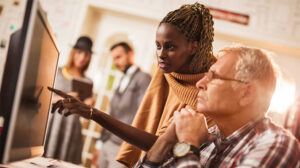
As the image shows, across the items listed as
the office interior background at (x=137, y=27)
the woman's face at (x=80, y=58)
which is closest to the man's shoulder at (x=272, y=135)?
the woman's face at (x=80, y=58)

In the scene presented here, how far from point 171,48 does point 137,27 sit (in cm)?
235

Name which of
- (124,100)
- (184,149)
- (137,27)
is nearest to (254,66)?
(184,149)

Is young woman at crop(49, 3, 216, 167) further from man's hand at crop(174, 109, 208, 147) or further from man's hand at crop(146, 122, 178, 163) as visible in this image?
man's hand at crop(174, 109, 208, 147)

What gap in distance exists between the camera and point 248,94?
0.87 meters

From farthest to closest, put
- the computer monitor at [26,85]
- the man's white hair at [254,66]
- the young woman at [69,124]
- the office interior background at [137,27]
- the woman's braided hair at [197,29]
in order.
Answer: the office interior background at [137,27]
the young woman at [69,124]
the woman's braided hair at [197,29]
the man's white hair at [254,66]
the computer monitor at [26,85]

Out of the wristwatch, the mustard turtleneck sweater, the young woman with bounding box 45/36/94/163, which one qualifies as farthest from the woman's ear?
the young woman with bounding box 45/36/94/163

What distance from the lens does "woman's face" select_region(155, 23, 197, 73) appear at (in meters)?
1.27

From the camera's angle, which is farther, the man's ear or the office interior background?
the office interior background

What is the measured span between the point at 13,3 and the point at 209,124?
10.2 feet

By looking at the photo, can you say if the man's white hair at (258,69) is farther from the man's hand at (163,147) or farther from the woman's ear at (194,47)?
the woman's ear at (194,47)

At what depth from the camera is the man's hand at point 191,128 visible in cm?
83

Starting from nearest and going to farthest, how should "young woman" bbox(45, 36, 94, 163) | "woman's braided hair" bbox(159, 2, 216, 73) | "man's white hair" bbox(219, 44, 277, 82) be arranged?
"man's white hair" bbox(219, 44, 277, 82) < "woman's braided hair" bbox(159, 2, 216, 73) < "young woman" bbox(45, 36, 94, 163)

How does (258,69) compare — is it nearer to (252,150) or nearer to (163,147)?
(252,150)

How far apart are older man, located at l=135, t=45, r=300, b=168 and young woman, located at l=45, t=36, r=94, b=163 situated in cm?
172
